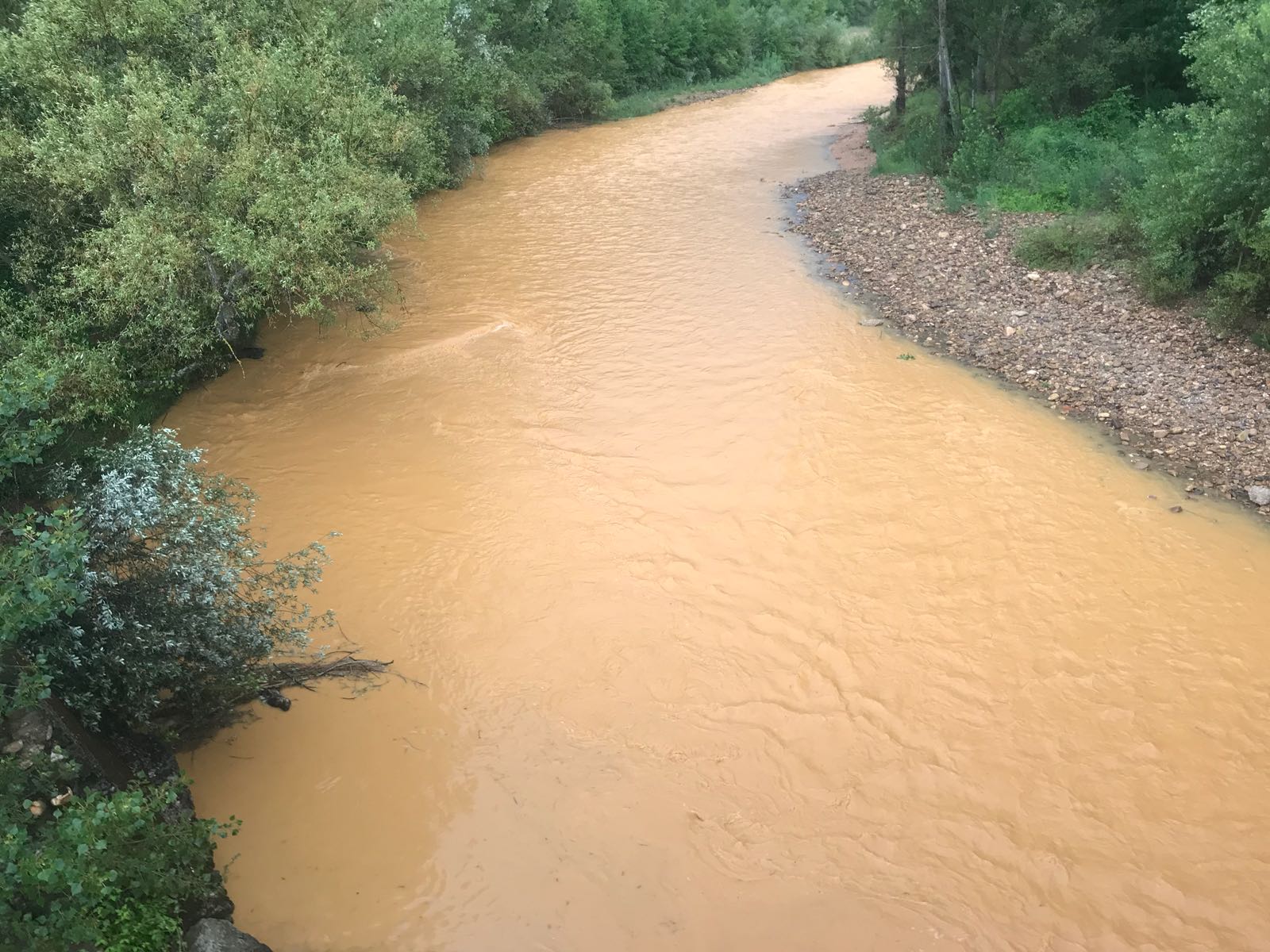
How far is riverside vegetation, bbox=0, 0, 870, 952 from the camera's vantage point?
4582mm

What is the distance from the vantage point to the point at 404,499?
32.3 ft

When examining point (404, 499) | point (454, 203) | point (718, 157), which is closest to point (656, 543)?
point (404, 499)

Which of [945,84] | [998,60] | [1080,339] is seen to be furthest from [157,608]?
[998,60]

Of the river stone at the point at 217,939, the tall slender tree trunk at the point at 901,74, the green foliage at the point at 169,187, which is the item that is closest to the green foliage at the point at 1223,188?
the tall slender tree trunk at the point at 901,74

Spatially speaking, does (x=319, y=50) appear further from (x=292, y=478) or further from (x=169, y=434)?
(x=169, y=434)

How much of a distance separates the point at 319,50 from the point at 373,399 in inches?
216

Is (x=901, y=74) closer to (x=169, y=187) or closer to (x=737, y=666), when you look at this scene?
(x=169, y=187)

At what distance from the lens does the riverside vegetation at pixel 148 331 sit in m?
4.58

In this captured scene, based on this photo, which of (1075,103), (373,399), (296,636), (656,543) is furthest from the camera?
(1075,103)

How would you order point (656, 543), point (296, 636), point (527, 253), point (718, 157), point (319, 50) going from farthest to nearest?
point (718, 157) → point (527, 253) → point (319, 50) → point (656, 543) → point (296, 636)

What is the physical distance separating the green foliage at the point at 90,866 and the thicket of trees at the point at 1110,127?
38.8 ft

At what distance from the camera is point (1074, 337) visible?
12.1m

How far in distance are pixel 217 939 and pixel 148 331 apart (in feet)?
25.6

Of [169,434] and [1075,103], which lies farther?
[1075,103]
